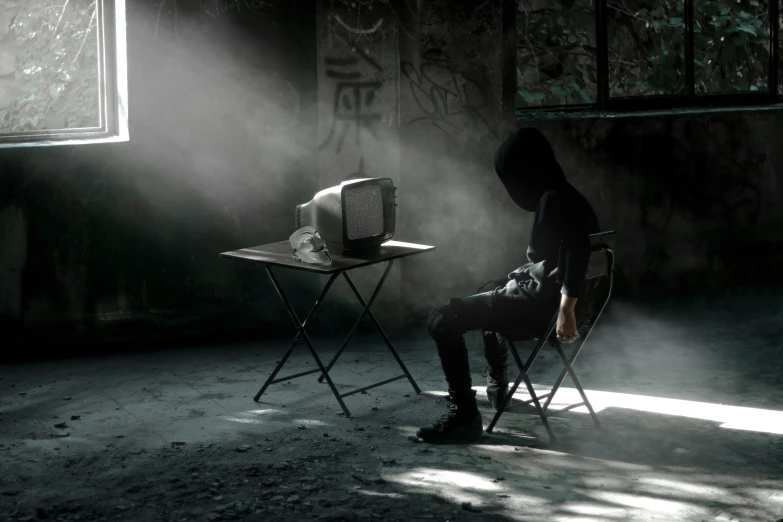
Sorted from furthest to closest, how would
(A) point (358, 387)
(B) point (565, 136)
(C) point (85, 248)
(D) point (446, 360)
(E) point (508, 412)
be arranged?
1. (B) point (565, 136)
2. (C) point (85, 248)
3. (A) point (358, 387)
4. (E) point (508, 412)
5. (D) point (446, 360)

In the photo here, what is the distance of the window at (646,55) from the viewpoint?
7902mm

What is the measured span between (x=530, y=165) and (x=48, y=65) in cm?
342

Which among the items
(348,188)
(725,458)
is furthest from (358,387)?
(725,458)

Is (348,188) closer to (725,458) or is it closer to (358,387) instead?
(358,387)

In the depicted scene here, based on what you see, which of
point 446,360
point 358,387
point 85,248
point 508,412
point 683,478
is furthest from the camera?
point 85,248

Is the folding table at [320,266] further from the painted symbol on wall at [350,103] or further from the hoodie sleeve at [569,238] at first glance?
the painted symbol on wall at [350,103]

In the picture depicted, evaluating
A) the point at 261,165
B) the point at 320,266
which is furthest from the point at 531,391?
the point at 261,165

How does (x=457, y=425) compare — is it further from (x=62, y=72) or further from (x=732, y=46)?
(x=732, y=46)

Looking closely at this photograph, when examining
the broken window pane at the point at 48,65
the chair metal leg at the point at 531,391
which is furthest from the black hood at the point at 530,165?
the broken window pane at the point at 48,65

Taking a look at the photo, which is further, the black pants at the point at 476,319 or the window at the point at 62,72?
the window at the point at 62,72

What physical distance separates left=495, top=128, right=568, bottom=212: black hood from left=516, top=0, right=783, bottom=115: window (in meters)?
2.63

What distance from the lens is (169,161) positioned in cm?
720

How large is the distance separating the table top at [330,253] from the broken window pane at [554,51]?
2244 millimetres

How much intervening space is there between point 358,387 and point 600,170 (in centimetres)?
264
